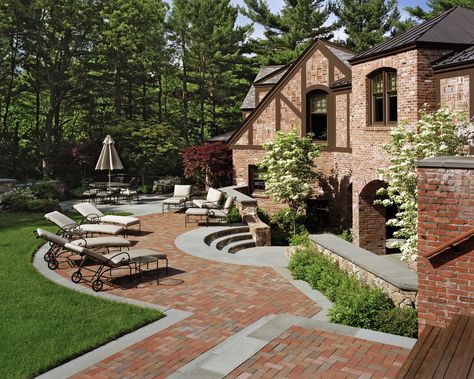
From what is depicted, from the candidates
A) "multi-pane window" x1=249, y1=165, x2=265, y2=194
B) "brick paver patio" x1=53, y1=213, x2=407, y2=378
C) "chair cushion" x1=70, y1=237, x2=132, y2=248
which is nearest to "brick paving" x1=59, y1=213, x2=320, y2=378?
"brick paver patio" x1=53, y1=213, x2=407, y2=378

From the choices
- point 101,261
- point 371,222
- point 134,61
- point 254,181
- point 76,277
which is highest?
point 134,61

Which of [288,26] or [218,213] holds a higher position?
[288,26]

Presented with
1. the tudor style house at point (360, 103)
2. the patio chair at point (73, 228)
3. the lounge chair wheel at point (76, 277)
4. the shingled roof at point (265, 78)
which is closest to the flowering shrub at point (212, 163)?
the tudor style house at point (360, 103)

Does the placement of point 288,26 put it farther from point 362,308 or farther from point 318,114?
point 362,308

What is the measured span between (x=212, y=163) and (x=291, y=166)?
7837 millimetres

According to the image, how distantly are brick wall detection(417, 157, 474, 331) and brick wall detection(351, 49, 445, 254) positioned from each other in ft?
22.3

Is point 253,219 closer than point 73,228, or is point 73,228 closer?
point 73,228

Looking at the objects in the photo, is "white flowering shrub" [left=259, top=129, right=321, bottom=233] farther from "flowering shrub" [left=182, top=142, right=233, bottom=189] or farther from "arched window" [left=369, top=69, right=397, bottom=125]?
"flowering shrub" [left=182, top=142, right=233, bottom=189]

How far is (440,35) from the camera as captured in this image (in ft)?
45.5

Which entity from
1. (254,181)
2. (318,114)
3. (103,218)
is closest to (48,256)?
(103,218)

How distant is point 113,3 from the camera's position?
3453cm

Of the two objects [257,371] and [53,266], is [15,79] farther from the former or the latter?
[257,371]

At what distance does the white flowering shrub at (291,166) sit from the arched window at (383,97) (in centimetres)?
355

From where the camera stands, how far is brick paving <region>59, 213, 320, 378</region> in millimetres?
6766
